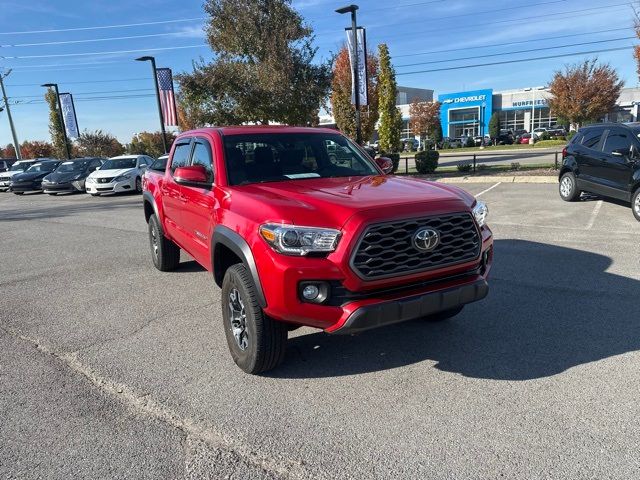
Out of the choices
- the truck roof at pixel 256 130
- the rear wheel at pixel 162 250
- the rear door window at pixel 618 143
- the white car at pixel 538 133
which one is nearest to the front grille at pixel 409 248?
the truck roof at pixel 256 130

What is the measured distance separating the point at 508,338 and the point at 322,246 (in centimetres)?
206

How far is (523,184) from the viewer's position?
46.7ft

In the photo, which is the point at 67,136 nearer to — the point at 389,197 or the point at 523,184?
the point at 523,184

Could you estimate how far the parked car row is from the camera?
1905cm

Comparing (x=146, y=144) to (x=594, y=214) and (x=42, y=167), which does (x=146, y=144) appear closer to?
(x=42, y=167)

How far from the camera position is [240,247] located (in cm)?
340

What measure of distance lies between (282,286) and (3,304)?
14.5 ft

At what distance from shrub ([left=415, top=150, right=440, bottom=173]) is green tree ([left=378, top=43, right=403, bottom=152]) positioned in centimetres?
492

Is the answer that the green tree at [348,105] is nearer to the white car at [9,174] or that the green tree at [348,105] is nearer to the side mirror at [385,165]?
the white car at [9,174]

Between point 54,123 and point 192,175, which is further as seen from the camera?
point 54,123

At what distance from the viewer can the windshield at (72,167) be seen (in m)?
22.2

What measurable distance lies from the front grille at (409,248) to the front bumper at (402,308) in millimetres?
185

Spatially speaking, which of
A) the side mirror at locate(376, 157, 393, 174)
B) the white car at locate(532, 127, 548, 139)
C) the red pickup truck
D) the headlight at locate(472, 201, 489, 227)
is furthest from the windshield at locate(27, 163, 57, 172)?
the white car at locate(532, 127, 548, 139)

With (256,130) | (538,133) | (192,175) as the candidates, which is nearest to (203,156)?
(256,130)
